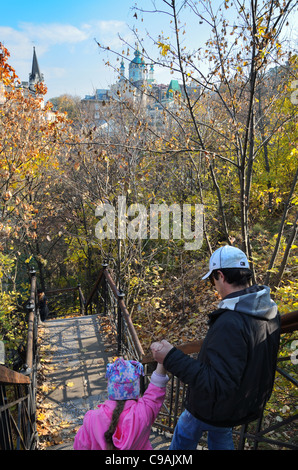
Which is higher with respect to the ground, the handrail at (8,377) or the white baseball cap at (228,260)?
the white baseball cap at (228,260)

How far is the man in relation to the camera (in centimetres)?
159

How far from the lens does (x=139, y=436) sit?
75.2 inches

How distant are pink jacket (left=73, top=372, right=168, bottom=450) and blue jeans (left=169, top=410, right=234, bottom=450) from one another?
352mm

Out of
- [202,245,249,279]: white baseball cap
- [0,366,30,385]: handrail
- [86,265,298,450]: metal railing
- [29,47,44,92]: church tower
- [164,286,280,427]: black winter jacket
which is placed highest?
[29,47,44,92]: church tower

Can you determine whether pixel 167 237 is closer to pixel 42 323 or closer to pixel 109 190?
pixel 109 190

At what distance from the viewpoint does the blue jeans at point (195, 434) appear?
2.21 metres

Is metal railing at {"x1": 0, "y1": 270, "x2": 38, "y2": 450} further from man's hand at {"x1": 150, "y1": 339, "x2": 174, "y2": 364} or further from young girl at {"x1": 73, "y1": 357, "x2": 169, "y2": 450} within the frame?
man's hand at {"x1": 150, "y1": 339, "x2": 174, "y2": 364}

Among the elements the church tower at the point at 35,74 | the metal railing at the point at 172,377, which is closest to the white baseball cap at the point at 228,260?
the metal railing at the point at 172,377

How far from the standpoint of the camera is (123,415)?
1913 millimetres

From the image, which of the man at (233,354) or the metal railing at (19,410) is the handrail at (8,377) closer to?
the metal railing at (19,410)

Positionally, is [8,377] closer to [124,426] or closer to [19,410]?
[19,410]

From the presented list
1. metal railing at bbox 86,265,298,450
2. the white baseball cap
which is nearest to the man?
the white baseball cap
